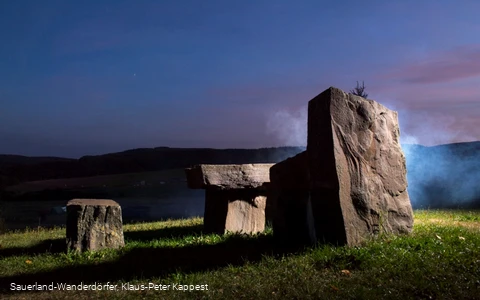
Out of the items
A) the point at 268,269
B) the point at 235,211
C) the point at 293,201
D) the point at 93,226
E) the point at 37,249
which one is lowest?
the point at 37,249

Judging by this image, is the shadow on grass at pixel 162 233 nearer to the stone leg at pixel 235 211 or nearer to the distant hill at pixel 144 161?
the stone leg at pixel 235 211

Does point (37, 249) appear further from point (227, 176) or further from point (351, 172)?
point (351, 172)

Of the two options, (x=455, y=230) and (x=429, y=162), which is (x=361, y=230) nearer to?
(x=455, y=230)

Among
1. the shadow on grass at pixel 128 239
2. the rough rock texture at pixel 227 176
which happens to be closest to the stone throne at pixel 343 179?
the rough rock texture at pixel 227 176

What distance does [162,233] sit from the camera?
27.0 feet

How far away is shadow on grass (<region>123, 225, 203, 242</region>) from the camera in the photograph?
7.79m

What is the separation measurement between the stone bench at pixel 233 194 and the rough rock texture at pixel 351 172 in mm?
2228

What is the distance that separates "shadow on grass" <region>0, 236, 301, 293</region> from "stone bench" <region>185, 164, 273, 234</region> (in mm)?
1266

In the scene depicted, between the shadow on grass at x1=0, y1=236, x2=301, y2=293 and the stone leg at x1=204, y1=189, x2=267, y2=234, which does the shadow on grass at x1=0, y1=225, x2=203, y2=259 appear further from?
the shadow on grass at x1=0, y1=236, x2=301, y2=293

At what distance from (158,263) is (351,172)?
2584 millimetres

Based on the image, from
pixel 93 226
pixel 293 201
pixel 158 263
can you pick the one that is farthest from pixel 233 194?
pixel 158 263

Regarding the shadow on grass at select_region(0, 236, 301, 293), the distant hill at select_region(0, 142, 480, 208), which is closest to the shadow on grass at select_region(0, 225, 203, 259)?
the shadow on grass at select_region(0, 236, 301, 293)

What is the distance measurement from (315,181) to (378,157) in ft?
3.10

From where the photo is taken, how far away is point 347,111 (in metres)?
5.58
